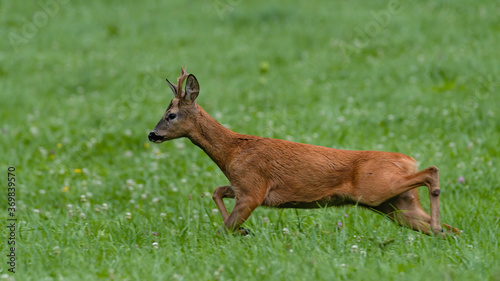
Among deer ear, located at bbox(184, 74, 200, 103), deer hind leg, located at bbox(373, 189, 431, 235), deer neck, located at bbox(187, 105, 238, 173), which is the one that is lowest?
deer hind leg, located at bbox(373, 189, 431, 235)

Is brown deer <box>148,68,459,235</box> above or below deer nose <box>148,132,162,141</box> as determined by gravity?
below

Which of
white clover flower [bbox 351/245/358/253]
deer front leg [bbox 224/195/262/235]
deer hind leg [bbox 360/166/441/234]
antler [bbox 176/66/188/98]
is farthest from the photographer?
antler [bbox 176/66/188/98]

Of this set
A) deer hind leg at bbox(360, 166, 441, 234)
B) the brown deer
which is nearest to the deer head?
the brown deer

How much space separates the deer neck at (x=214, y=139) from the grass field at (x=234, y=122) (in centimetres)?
55

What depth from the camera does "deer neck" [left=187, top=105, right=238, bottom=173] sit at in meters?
4.99

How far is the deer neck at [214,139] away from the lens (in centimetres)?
499

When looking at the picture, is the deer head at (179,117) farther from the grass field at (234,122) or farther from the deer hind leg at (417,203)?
the deer hind leg at (417,203)

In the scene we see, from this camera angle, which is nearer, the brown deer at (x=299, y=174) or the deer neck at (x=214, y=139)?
the brown deer at (x=299, y=174)

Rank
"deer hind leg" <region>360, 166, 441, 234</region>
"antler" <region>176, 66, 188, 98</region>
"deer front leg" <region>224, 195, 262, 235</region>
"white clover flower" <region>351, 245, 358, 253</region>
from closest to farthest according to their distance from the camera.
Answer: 1. "white clover flower" <region>351, 245, 358, 253</region>
2. "deer hind leg" <region>360, 166, 441, 234</region>
3. "deer front leg" <region>224, 195, 262, 235</region>
4. "antler" <region>176, 66, 188, 98</region>

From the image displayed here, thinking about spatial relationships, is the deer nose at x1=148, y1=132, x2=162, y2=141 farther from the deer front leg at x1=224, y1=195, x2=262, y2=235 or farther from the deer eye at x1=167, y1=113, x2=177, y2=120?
the deer front leg at x1=224, y1=195, x2=262, y2=235

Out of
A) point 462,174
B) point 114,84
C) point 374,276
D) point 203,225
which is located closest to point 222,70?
point 114,84

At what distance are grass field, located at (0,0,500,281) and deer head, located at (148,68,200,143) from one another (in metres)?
0.72

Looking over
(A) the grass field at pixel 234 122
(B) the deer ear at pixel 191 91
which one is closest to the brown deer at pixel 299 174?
(B) the deer ear at pixel 191 91

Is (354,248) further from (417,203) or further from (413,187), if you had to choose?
(417,203)
